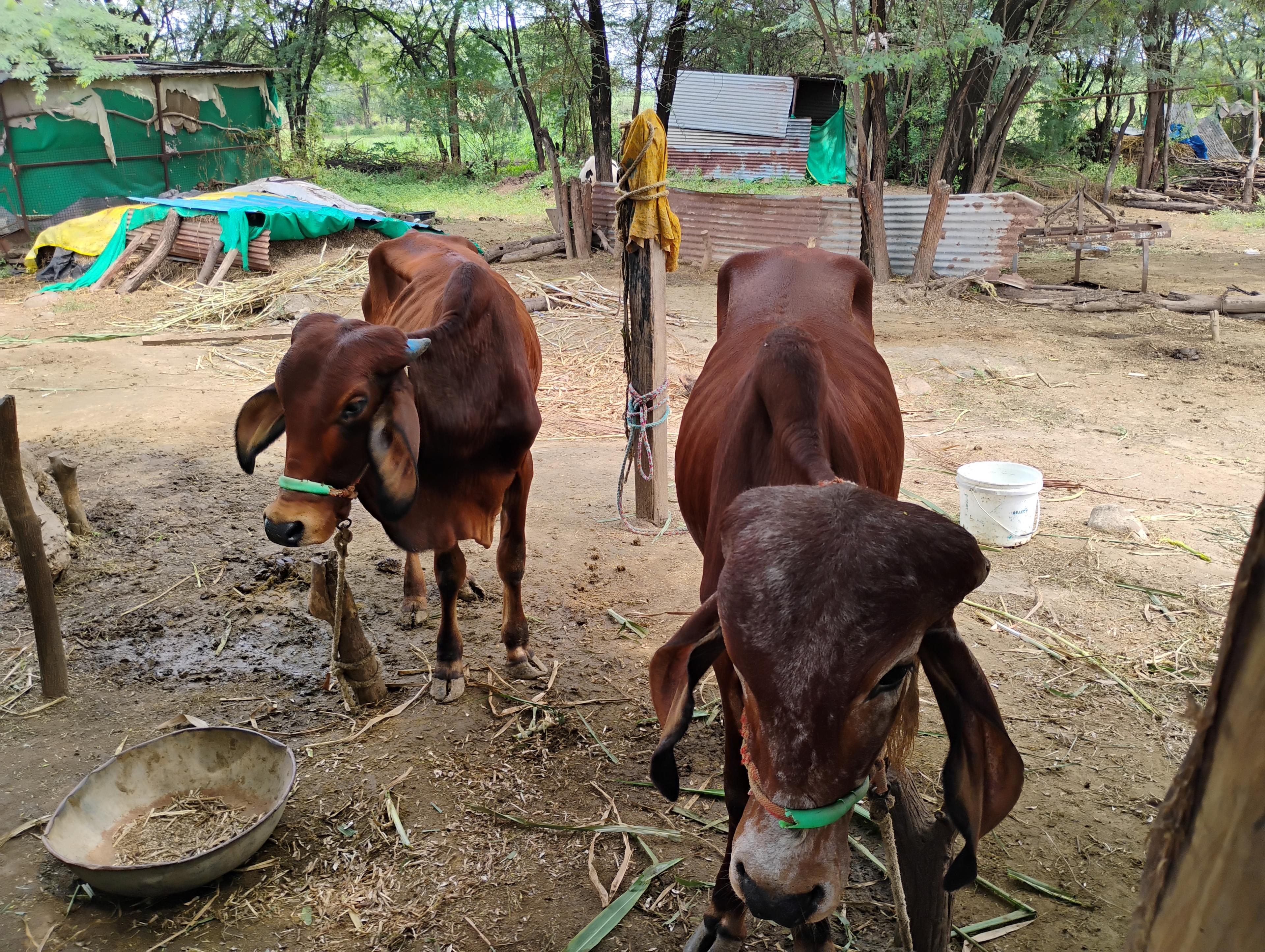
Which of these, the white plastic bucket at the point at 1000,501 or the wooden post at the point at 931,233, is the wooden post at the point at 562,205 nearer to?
the wooden post at the point at 931,233

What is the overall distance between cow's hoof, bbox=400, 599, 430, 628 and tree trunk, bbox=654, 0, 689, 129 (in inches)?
595

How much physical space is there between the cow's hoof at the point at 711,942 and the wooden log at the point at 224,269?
39.5ft

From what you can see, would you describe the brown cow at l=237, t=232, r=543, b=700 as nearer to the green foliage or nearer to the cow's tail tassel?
the cow's tail tassel

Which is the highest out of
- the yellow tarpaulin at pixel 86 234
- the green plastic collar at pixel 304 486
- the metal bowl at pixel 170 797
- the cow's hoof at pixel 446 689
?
the yellow tarpaulin at pixel 86 234

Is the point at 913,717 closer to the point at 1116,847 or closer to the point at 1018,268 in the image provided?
the point at 1116,847

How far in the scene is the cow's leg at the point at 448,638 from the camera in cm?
393

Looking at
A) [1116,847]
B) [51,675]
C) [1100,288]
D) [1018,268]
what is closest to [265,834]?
[51,675]

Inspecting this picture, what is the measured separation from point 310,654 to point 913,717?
3.11 metres

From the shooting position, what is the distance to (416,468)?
329cm

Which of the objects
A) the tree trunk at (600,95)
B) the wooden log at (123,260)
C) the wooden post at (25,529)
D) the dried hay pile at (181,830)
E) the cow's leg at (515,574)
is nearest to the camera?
the dried hay pile at (181,830)

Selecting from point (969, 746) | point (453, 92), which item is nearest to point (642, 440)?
point (969, 746)

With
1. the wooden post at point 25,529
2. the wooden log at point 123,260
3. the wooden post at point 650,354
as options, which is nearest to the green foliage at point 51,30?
the wooden log at point 123,260

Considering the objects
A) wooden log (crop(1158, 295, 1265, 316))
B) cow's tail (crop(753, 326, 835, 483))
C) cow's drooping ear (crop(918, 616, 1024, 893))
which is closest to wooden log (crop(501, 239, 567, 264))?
wooden log (crop(1158, 295, 1265, 316))

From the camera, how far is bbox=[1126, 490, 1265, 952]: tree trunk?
0.72 m
